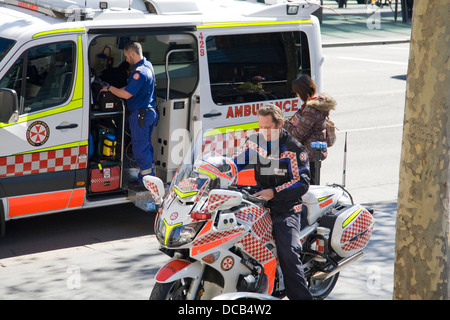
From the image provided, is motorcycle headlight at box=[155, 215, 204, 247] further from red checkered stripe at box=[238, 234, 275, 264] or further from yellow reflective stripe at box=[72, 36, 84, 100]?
yellow reflective stripe at box=[72, 36, 84, 100]

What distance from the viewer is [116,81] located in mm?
8773

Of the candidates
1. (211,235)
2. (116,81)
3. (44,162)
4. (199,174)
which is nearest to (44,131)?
(44,162)

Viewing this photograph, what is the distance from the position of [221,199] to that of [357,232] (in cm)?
174

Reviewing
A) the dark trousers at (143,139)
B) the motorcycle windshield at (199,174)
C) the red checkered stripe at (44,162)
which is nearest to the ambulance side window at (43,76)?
the red checkered stripe at (44,162)

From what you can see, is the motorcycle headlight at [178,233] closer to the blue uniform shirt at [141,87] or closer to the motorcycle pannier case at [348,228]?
the motorcycle pannier case at [348,228]

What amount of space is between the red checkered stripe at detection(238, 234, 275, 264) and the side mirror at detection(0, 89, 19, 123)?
2.87 meters

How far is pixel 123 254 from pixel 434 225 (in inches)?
158

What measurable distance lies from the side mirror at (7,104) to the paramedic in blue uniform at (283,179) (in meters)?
2.51

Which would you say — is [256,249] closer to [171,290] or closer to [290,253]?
[290,253]

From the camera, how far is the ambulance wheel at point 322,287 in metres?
6.29

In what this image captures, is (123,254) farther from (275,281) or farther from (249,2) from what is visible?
(249,2)

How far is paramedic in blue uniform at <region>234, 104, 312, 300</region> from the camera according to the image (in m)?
5.62

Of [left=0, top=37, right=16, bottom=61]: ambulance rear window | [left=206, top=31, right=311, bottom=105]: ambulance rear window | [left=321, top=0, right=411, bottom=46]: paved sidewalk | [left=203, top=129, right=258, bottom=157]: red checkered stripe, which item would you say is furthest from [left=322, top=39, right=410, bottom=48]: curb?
[left=0, top=37, right=16, bottom=61]: ambulance rear window
